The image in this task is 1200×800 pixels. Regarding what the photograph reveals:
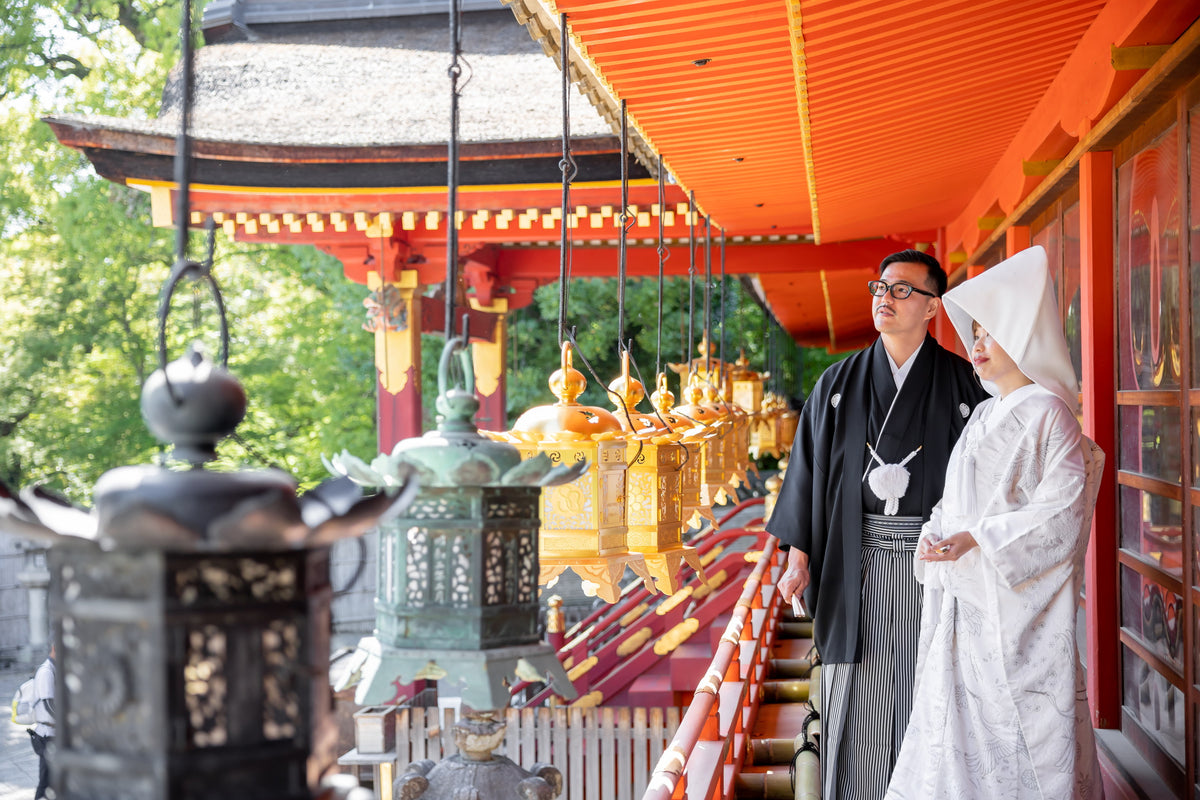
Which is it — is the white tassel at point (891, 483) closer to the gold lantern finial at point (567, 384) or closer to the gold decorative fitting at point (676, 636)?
the gold lantern finial at point (567, 384)

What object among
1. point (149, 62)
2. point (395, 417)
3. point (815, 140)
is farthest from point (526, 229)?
point (149, 62)

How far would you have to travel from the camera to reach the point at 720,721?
4.15 meters

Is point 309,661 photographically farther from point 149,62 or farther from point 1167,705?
point 149,62

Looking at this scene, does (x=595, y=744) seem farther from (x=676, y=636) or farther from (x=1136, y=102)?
(x=1136, y=102)

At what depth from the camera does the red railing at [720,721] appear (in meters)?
2.99

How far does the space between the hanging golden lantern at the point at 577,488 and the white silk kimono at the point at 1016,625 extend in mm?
974

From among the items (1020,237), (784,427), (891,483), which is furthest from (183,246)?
(784,427)

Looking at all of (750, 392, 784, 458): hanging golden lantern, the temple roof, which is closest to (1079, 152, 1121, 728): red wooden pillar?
the temple roof

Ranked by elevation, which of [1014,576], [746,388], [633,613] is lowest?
[633,613]

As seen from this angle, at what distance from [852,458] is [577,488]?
113cm

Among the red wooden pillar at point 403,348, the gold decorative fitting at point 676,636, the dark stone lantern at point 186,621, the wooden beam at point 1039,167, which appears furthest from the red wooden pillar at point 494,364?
the dark stone lantern at point 186,621

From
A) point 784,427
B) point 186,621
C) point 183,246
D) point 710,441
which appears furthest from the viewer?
point 784,427

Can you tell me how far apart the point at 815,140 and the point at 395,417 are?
5211 millimetres

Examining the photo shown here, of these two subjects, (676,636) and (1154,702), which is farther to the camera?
(676,636)
